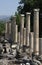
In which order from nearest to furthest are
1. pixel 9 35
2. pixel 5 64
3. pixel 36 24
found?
pixel 5 64 → pixel 36 24 → pixel 9 35

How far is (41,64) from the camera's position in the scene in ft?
66.6

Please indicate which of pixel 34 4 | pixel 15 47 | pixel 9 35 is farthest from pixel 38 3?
pixel 15 47

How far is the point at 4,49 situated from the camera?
2380 centimetres

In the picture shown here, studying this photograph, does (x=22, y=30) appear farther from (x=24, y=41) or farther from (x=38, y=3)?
(x=38, y=3)

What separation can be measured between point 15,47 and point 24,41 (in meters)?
3.88

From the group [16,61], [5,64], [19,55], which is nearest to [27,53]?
[19,55]

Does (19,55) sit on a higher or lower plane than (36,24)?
lower

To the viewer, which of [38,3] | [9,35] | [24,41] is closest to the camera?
[24,41]

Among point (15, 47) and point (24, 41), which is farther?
point (24, 41)

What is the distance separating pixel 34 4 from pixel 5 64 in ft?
64.4

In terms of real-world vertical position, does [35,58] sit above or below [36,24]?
below

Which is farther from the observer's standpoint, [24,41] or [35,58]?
[24,41]

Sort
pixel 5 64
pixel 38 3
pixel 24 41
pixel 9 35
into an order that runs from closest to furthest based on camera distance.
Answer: pixel 5 64 < pixel 24 41 < pixel 9 35 < pixel 38 3

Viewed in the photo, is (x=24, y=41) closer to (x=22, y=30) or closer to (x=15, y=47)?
(x=22, y=30)
